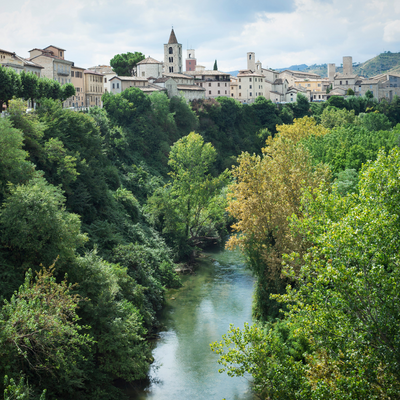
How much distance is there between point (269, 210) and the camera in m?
26.7

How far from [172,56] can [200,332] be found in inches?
Answer: 2892

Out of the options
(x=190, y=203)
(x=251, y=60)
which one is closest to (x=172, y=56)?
(x=251, y=60)

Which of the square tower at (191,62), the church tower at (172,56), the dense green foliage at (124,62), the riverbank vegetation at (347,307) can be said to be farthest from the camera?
the square tower at (191,62)

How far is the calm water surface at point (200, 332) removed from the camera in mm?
22734

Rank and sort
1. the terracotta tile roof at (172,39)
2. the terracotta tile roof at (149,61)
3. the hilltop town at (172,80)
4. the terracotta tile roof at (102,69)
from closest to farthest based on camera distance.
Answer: the hilltop town at (172,80)
the terracotta tile roof at (149,61)
the terracotta tile roof at (172,39)
the terracotta tile roof at (102,69)

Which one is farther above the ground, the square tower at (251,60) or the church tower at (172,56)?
the square tower at (251,60)

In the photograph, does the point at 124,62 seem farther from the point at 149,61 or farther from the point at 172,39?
the point at 172,39

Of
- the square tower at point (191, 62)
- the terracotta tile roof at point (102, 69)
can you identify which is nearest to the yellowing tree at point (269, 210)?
the terracotta tile roof at point (102, 69)

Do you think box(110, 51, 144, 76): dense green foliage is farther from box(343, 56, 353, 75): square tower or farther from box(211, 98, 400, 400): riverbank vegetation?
box(343, 56, 353, 75): square tower

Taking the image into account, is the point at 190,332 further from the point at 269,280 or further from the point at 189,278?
the point at 189,278

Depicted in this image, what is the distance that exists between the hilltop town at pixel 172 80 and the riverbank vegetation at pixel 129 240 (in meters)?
22.9

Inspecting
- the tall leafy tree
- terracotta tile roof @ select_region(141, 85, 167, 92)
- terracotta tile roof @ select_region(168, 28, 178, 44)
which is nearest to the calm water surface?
the tall leafy tree

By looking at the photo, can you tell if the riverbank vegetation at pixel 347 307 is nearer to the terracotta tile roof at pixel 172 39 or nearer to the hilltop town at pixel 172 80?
the hilltop town at pixel 172 80

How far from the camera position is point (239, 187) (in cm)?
2856
